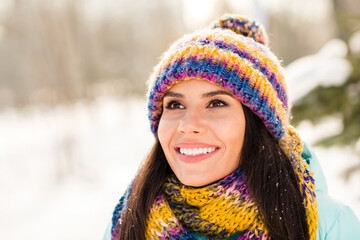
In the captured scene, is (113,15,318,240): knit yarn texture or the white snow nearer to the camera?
(113,15,318,240): knit yarn texture

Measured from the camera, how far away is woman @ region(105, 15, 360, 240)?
1.58 meters

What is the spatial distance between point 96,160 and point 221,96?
9.80 metres

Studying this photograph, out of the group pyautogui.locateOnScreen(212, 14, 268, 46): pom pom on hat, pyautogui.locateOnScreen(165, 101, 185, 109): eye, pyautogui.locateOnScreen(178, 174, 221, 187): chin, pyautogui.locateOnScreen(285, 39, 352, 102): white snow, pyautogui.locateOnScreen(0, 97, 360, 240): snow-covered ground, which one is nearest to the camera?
pyautogui.locateOnScreen(178, 174, 221, 187): chin

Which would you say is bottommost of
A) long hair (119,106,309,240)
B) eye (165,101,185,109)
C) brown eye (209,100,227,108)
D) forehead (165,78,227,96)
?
long hair (119,106,309,240)

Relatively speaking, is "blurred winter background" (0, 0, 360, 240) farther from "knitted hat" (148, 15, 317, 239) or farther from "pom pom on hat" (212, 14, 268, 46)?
"knitted hat" (148, 15, 317, 239)

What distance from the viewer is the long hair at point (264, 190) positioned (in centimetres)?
158

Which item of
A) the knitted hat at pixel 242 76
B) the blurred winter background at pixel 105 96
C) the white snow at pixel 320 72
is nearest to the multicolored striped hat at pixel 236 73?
the knitted hat at pixel 242 76

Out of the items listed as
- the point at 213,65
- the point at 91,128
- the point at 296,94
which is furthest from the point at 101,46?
the point at 213,65

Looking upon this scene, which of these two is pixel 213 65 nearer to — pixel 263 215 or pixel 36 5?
pixel 263 215

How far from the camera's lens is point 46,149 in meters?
12.9

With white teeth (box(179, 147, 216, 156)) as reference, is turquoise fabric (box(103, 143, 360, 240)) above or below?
below

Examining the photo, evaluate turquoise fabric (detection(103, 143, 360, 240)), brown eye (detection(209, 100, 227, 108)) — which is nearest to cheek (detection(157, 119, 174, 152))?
brown eye (detection(209, 100, 227, 108))

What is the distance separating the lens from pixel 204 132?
5.25 ft

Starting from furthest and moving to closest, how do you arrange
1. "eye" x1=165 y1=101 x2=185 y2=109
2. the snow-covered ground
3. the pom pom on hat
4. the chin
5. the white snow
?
the snow-covered ground, the white snow, the pom pom on hat, "eye" x1=165 y1=101 x2=185 y2=109, the chin
